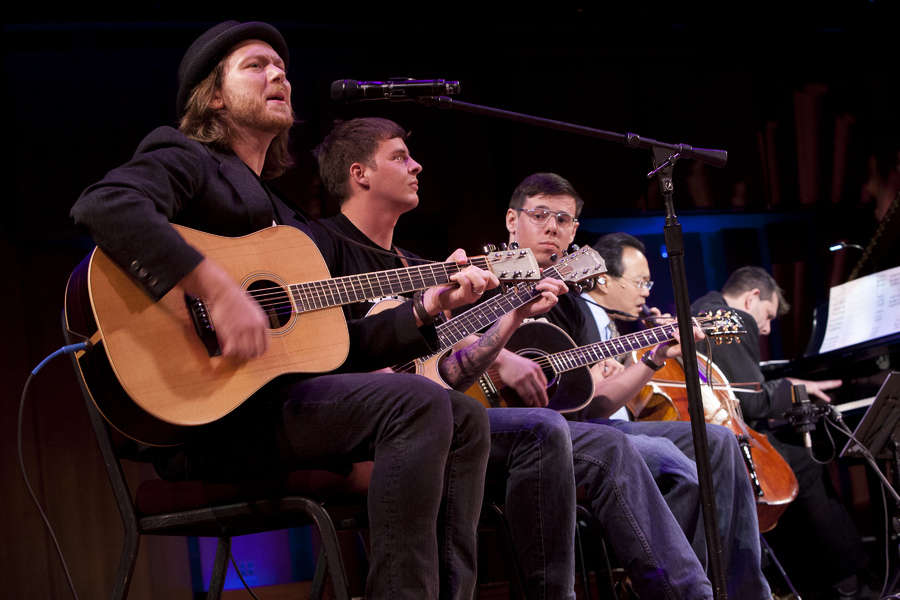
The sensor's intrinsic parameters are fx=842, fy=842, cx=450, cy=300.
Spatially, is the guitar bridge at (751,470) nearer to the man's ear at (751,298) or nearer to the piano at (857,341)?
the piano at (857,341)

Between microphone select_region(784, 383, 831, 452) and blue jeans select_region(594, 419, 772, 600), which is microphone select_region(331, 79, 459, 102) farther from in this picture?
microphone select_region(784, 383, 831, 452)

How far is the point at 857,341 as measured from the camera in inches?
196

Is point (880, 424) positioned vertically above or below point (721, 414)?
below

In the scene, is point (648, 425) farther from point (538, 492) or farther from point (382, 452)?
point (382, 452)

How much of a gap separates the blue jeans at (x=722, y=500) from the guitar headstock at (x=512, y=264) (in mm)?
940

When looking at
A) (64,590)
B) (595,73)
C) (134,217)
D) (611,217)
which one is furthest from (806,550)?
(134,217)

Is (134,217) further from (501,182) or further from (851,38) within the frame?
(851,38)

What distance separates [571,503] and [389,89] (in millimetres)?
1400

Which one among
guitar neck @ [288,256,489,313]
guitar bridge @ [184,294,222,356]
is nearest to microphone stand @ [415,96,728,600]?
guitar neck @ [288,256,489,313]

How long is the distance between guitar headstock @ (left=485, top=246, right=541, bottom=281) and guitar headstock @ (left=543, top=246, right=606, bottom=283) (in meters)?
0.35

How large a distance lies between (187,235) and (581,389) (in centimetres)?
192

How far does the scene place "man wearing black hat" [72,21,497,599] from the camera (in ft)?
6.32

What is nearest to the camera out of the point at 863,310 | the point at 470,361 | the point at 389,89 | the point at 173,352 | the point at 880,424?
the point at 173,352

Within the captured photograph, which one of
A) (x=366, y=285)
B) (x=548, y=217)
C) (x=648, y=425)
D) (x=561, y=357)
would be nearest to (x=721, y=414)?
(x=648, y=425)
